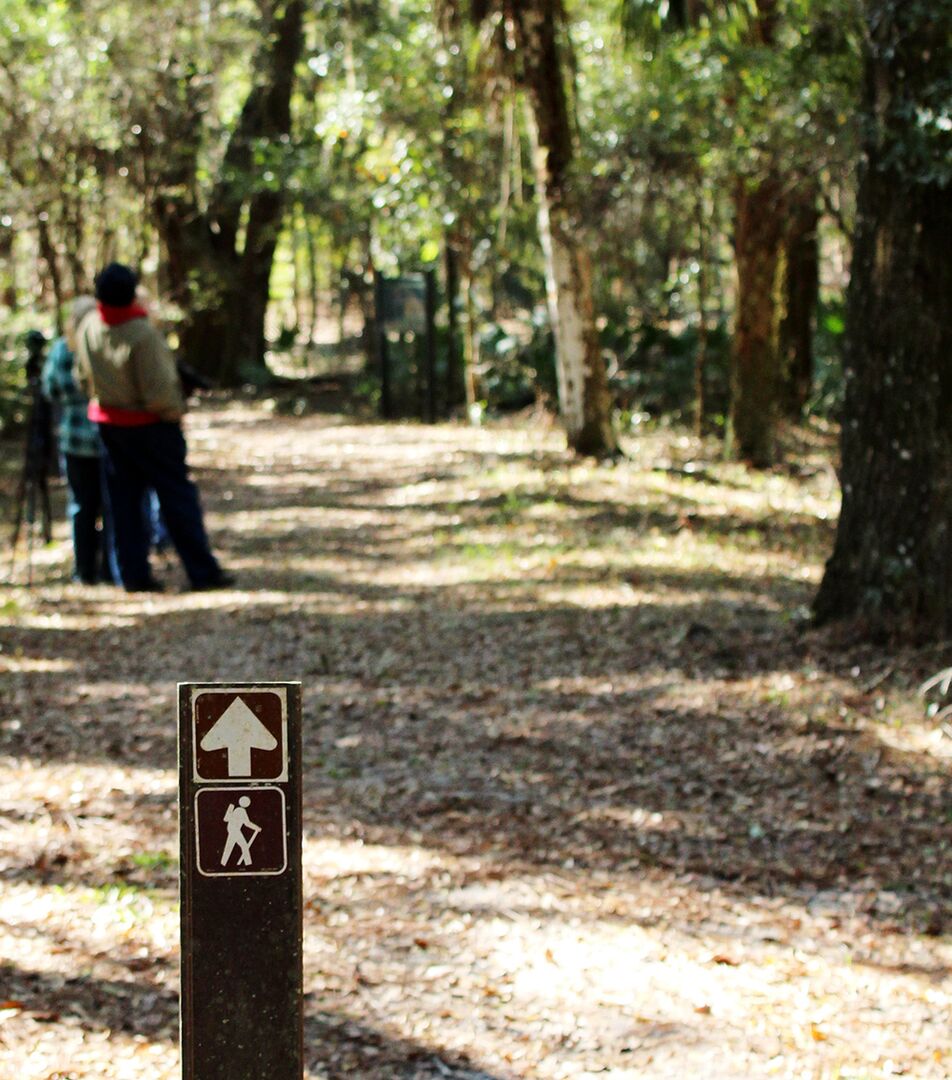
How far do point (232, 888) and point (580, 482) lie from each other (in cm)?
1242

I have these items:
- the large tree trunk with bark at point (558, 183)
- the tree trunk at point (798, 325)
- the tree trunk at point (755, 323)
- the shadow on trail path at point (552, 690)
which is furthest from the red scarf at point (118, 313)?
the tree trunk at point (798, 325)

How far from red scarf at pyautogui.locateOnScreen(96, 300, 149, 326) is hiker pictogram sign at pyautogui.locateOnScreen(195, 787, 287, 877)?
25.9 feet

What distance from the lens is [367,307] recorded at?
29312 mm

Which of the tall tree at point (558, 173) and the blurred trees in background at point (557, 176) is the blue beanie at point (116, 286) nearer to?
the blurred trees in background at point (557, 176)

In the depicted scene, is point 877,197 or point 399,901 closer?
point 399,901

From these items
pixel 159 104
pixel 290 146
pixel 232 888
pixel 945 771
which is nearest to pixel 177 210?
pixel 290 146

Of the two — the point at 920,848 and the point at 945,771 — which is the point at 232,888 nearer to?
the point at 920,848

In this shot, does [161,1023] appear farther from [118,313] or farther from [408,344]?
[408,344]

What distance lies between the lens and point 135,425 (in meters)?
10.5

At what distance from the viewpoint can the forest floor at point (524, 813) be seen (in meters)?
4.63

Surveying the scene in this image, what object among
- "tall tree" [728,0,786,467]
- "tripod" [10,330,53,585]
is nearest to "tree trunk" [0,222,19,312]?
"tripod" [10,330,53,585]

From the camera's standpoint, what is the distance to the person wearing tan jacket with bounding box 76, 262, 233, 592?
10219 millimetres

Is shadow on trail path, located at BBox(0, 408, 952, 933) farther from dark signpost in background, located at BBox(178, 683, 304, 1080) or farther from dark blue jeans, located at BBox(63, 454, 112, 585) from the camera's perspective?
dark signpost in background, located at BBox(178, 683, 304, 1080)

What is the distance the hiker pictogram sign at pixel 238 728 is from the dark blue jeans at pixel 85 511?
8.72 meters
